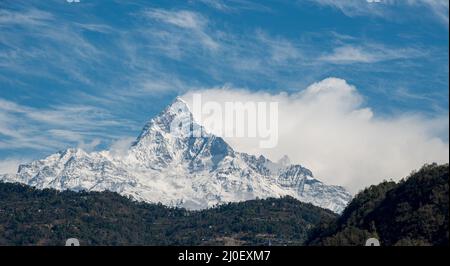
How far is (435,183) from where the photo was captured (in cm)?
18812

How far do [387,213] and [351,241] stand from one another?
17734 millimetres
